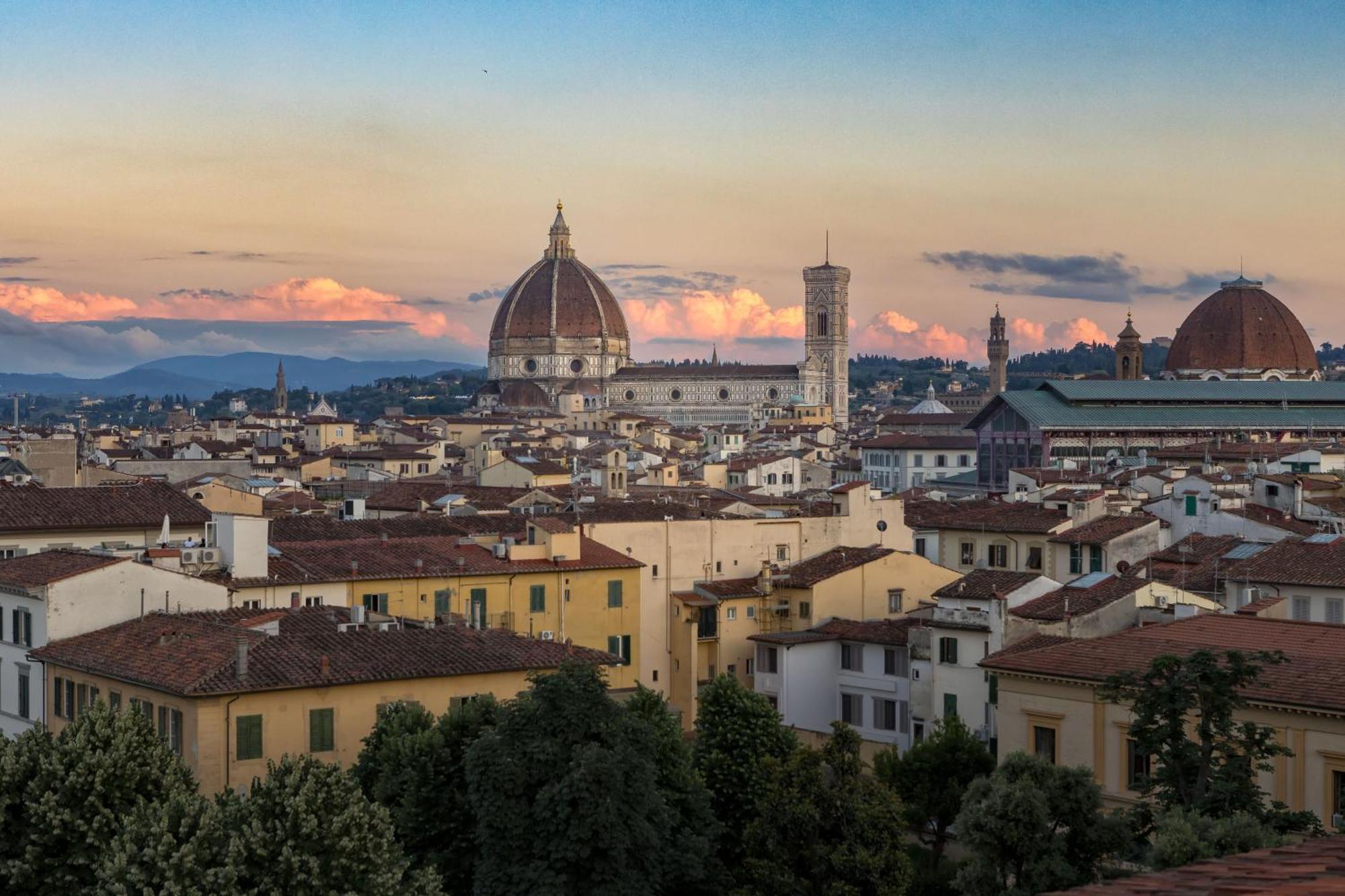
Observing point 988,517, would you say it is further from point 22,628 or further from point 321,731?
point 321,731

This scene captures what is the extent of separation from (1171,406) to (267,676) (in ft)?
228

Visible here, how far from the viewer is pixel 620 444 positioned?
344 ft

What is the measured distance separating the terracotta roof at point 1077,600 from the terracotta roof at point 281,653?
6.08 metres

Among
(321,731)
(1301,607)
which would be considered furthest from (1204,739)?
(1301,607)

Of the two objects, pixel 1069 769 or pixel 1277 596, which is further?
pixel 1277 596

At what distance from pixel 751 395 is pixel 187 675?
178 meters

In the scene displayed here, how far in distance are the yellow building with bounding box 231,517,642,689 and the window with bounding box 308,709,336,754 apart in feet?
21.0

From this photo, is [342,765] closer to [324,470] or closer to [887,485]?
[324,470]

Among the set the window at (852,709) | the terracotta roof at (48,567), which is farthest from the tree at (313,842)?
the window at (852,709)

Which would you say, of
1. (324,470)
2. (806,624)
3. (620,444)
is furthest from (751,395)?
(806,624)

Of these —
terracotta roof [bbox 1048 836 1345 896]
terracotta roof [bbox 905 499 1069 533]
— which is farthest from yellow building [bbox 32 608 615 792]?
terracotta roof [bbox 905 499 1069 533]

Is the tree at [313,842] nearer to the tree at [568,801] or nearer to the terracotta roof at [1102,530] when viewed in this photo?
the tree at [568,801]

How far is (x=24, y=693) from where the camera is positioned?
25.6 m

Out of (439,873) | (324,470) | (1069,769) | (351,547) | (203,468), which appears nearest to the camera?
(1069,769)
